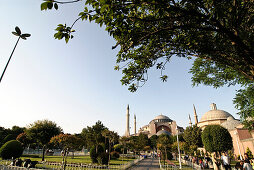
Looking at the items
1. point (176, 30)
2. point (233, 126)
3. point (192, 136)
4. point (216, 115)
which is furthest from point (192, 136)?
point (216, 115)

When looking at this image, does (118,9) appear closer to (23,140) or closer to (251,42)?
(251,42)

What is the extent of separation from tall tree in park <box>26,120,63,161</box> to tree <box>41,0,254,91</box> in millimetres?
27919

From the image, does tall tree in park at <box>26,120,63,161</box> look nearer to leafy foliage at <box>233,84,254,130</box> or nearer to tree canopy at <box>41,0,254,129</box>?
tree canopy at <box>41,0,254,129</box>

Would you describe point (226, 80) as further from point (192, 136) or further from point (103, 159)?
point (192, 136)

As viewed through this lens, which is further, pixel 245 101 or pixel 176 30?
pixel 245 101

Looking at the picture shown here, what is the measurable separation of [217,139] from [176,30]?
80.7 ft

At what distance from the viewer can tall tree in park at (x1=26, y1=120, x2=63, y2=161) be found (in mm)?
27094

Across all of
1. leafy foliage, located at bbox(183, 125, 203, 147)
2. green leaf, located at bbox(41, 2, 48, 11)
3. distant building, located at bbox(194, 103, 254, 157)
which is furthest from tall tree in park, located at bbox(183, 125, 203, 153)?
green leaf, located at bbox(41, 2, 48, 11)

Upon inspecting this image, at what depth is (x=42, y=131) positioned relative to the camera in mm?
27469

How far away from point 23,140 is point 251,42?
4456cm

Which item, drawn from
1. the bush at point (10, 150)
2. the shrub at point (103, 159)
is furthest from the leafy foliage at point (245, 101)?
the bush at point (10, 150)

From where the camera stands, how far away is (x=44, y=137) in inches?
1088

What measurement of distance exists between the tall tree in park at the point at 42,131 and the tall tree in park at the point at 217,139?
29191 mm

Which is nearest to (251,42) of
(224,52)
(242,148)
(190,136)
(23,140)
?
(224,52)
